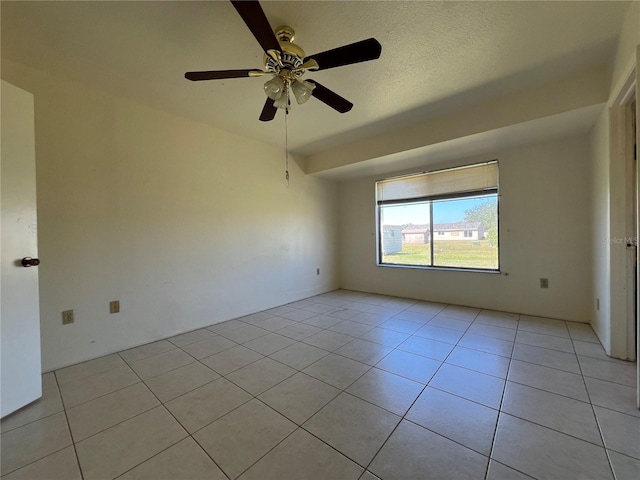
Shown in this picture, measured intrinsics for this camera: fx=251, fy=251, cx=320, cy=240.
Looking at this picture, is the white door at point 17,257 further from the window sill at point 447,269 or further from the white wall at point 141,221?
the window sill at point 447,269

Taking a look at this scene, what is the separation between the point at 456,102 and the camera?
2.70 meters

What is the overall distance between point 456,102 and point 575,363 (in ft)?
8.71

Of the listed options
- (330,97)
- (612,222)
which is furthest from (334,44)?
(612,222)

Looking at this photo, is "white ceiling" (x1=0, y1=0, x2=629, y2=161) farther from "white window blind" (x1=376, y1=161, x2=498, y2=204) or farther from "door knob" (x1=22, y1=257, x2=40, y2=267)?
"door knob" (x1=22, y1=257, x2=40, y2=267)

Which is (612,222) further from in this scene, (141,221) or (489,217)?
(141,221)

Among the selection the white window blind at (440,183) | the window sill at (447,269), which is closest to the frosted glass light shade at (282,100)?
the white window blind at (440,183)

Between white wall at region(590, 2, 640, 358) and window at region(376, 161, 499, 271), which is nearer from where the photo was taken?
white wall at region(590, 2, 640, 358)

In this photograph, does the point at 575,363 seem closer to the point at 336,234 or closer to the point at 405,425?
the point at 405,425

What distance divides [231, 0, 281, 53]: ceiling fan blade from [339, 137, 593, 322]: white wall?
10.9 feet

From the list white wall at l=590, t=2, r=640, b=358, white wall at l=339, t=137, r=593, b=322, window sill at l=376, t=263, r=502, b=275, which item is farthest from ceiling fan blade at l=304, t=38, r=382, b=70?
window sill at l=376, t=263, r=502, b=275

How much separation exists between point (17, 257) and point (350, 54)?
2.53m

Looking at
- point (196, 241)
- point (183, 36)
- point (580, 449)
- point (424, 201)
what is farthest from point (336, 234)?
point (580, 449)

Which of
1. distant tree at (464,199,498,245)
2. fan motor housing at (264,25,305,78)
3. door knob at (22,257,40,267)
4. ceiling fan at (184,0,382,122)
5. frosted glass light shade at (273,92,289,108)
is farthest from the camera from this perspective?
distant tree at (464,199,498,245)

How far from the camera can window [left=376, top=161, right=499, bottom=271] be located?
142 inches
